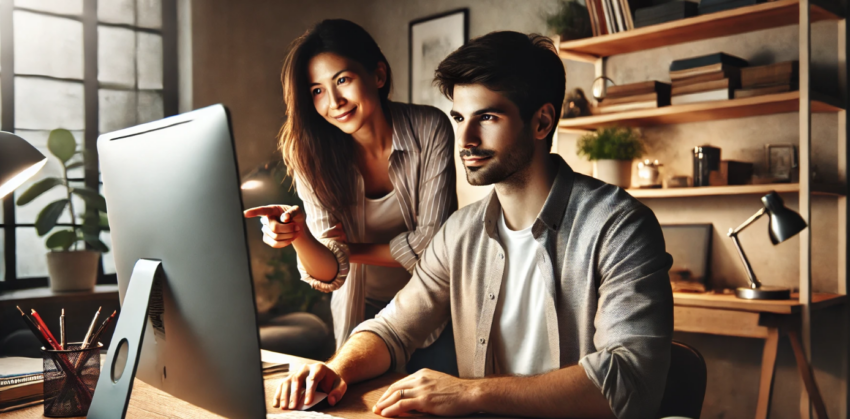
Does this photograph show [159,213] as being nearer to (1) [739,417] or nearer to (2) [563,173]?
(2) [563,173]

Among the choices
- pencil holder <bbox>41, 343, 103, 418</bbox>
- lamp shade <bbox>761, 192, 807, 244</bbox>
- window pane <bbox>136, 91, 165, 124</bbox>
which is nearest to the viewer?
pencil holder <bbox>41, 343, 103, 418</bbox>

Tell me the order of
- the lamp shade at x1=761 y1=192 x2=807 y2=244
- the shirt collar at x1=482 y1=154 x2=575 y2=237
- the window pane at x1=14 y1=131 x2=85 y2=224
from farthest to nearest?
the window pane at x1=14 y1=131 x2=85 y2=224 → the lamp shade at x1=761 y1=192 x2=807 y2=244 → the shirt collar at x1=482 y1=154 x2=575 y2=237

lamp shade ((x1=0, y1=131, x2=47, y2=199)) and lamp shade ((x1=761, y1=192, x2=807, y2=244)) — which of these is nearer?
lamp shade ((x1=0, y1=131, x2=47, y2=199))

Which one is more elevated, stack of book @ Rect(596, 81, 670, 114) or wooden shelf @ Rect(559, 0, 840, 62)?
wooden shelf @ Rect(559, 0, 840, 62)

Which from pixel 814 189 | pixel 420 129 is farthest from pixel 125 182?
pixel 814 189

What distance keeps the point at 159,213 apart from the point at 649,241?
90 cm

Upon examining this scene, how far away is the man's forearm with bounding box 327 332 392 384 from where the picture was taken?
45.3 inches

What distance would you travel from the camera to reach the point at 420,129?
186 cm

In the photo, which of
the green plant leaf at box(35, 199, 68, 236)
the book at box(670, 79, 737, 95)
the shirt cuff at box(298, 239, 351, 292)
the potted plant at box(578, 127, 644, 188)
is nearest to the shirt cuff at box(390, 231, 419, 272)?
the shirt cuff at box(298, 239, 351, 292)

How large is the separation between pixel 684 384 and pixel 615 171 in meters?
1.58

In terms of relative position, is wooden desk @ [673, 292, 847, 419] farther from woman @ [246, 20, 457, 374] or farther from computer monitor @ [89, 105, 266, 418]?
computer monitor @ [89, 105, 266, 418]

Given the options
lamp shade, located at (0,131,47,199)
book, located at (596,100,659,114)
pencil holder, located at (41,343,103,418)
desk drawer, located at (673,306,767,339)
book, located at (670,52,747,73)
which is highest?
book, located at (670,52,747,73)

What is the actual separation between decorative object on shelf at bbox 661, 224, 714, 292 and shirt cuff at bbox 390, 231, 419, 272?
4.25ft

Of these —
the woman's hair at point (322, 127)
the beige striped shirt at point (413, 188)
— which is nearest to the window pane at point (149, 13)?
the woman's hair at point (322, 127)
